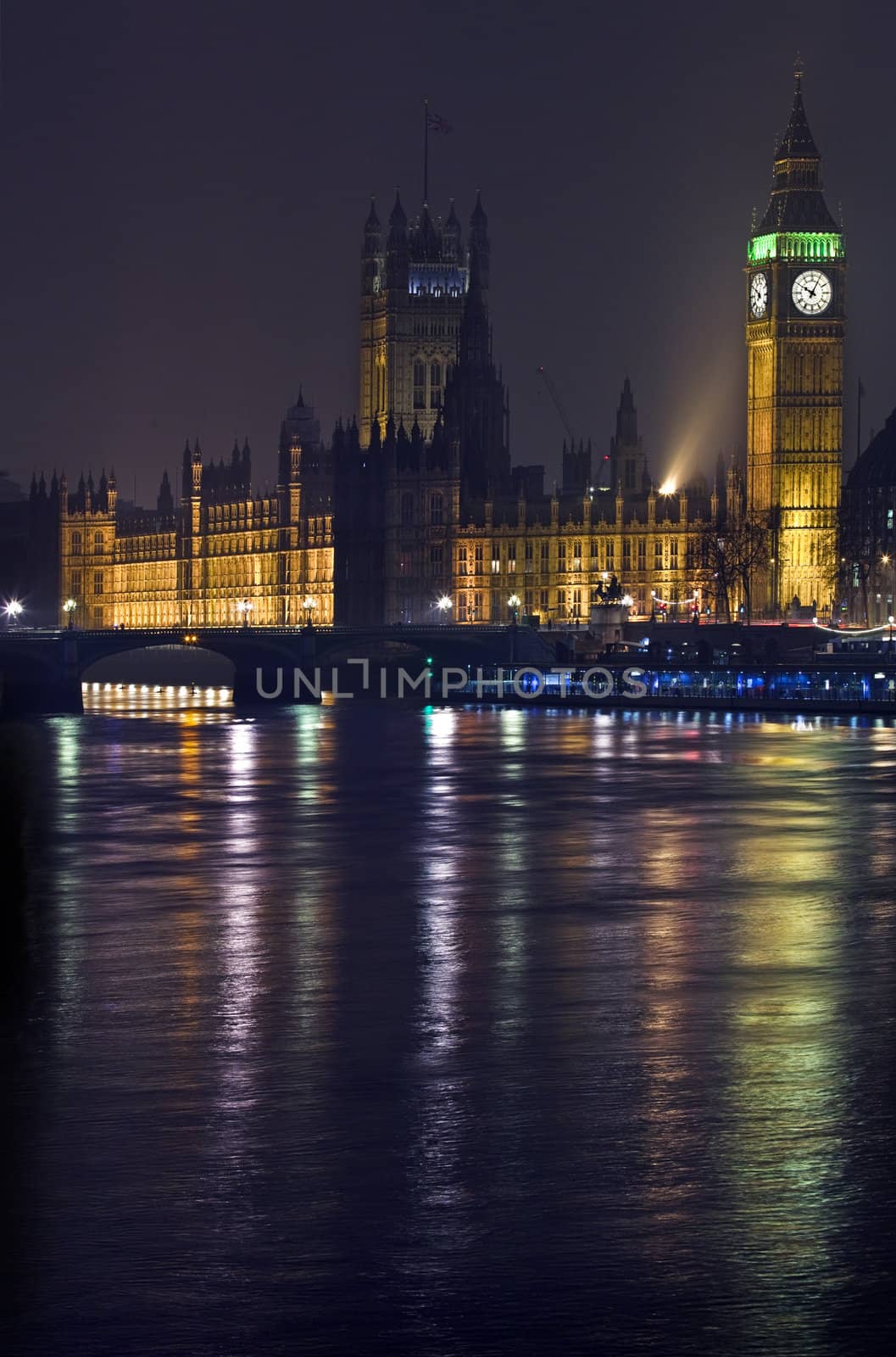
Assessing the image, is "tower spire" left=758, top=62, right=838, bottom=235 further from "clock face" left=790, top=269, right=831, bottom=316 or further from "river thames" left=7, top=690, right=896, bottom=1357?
"river thames" left=7, top=690, right=896, bottom=1357

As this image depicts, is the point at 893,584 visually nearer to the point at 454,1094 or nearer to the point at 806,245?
the point at 806,245

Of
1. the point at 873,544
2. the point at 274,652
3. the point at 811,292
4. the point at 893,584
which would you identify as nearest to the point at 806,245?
the point at 811,292

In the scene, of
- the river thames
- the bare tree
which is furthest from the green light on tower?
the river thames

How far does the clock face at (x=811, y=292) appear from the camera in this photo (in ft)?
562

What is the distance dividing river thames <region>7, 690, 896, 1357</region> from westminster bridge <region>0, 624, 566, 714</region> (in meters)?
75.5

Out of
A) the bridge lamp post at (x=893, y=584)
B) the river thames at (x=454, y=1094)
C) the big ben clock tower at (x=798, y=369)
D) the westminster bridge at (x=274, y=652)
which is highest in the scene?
the big ben clock tower at (x=798, y=369)

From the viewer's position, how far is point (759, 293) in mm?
174000

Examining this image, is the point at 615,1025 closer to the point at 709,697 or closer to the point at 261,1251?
the point at 261,1251

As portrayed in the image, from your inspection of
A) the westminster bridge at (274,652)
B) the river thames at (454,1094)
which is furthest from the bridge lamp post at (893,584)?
the river thames at (454,1094)

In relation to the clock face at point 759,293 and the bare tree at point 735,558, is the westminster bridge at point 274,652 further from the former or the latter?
the clock face at point 759,293

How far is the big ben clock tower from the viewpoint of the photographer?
17138cm

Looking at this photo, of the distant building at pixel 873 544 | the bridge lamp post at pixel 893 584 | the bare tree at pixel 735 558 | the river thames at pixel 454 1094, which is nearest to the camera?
the river thames at pixel 454 1094

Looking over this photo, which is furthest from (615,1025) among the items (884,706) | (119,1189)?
(884,706)

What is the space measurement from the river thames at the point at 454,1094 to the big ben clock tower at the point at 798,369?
397ft
